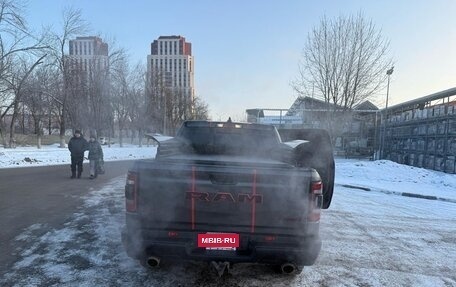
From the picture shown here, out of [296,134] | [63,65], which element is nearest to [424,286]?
[296,134]

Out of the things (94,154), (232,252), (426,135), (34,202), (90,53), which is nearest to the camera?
(232,252)

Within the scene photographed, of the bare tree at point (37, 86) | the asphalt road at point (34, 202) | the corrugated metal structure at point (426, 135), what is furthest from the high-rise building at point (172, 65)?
the asphalt road at point (34, 202)

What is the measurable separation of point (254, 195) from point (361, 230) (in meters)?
4.06

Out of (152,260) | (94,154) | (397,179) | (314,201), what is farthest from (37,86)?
(314,201)

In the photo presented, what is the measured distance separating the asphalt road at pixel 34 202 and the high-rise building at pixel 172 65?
121ft

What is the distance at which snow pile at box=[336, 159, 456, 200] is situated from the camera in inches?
494

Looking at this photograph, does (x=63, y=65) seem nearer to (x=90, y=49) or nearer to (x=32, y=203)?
(x=90, y=49)

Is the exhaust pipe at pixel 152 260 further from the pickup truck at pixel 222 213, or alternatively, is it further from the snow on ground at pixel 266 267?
the snow on ground at pixel 266 267

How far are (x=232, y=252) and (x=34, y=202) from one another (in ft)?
21.5

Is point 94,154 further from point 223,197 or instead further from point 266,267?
point 223,197

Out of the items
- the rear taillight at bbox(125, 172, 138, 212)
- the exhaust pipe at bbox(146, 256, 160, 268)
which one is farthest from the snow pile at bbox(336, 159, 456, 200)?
the rear taillight at bbox(125, 172, 138, 212)

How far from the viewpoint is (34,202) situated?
855 cm

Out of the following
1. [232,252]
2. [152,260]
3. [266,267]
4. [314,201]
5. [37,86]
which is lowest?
[266,267]

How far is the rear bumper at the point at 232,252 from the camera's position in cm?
362
